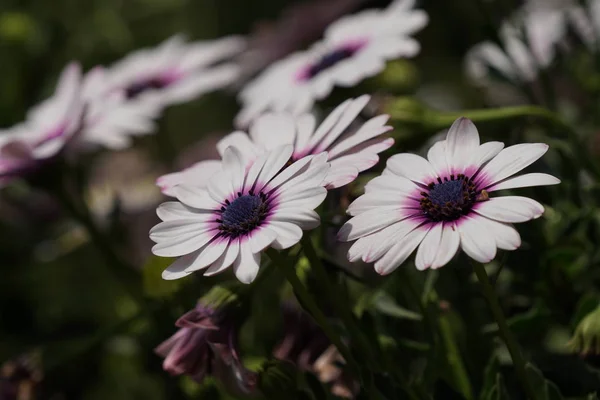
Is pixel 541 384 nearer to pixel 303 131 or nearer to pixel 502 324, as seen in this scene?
pixel 502 324

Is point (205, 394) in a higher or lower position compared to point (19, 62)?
lower

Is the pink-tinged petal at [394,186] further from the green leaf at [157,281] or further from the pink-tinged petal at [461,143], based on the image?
the green leaf at [157,281]

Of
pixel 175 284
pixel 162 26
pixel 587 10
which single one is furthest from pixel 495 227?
pixel 162 26

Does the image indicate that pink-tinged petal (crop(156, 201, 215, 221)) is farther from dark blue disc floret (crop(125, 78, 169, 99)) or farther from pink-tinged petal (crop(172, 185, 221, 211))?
dark blue disc floret (crop(125, 78, 169, 99))

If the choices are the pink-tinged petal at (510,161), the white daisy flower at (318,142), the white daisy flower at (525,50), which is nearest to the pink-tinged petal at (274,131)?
the white daisy flower at (318,142)

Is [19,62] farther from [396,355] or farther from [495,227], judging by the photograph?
[495,227]

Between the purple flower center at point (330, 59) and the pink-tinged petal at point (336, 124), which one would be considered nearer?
the pink-tinged petal at point (336, 124)

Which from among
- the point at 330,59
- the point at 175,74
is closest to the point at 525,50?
the point at 330,59
